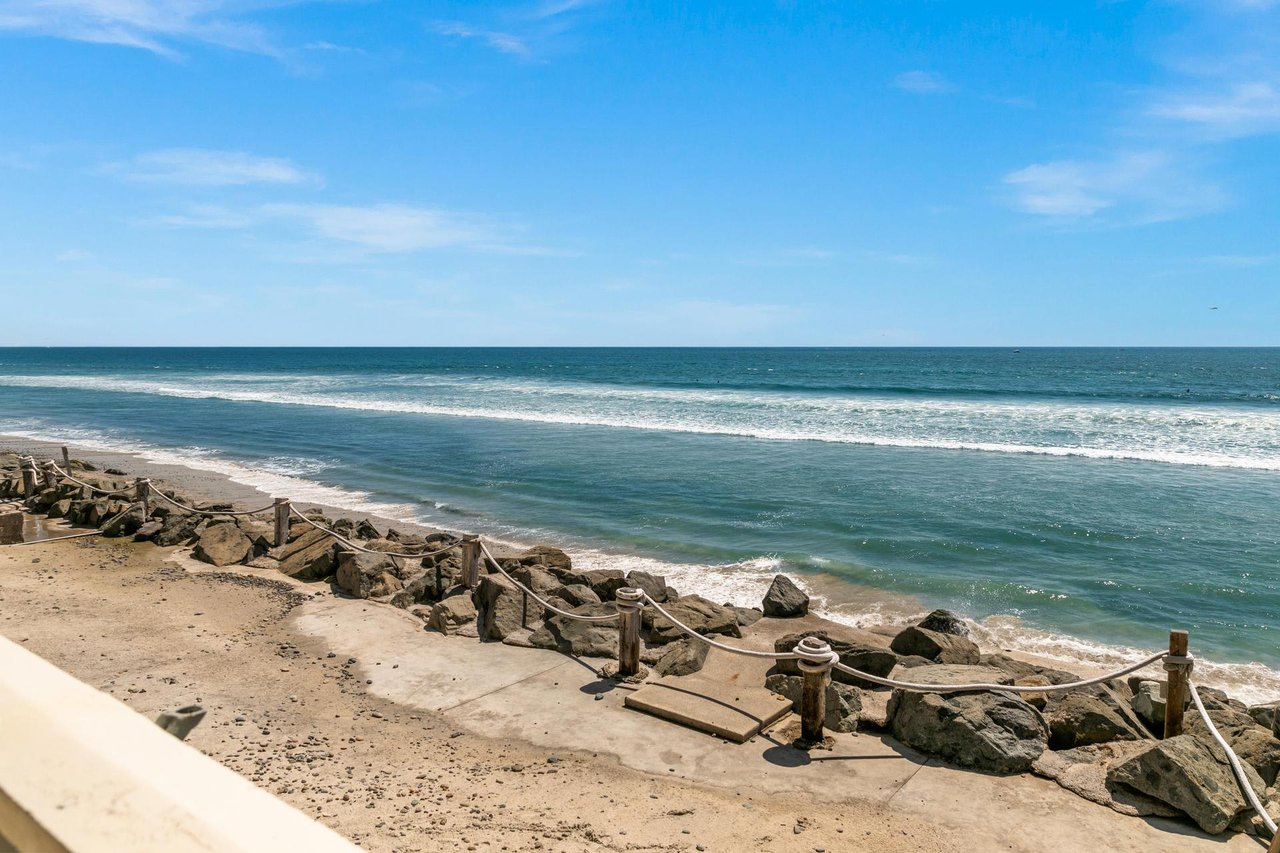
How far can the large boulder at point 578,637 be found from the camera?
8852 mm

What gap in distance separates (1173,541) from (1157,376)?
70.8 meters

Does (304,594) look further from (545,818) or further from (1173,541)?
(1173,541)

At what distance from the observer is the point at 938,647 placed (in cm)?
916

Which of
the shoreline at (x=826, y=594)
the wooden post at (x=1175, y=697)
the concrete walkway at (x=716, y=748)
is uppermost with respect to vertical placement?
the wooden post at (x=1175, y=697)

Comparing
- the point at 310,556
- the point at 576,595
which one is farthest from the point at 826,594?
the point at 310,556

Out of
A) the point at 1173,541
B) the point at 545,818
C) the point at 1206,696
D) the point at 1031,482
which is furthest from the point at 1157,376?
the point at 545,818

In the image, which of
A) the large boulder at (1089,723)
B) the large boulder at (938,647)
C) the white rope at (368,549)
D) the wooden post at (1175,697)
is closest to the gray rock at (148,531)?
the white rope at (368,549)

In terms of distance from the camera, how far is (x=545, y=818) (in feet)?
18.5

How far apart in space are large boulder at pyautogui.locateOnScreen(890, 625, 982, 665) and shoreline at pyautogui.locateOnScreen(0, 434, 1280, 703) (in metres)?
1.87

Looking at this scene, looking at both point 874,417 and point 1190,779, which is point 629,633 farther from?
point 874,417

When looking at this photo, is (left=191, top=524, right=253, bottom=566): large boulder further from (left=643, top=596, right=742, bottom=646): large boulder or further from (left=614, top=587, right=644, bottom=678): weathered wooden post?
(left=614, top=587, right=644, bottom=678): weathered wooden post

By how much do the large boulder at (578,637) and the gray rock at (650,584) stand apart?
1.90 m

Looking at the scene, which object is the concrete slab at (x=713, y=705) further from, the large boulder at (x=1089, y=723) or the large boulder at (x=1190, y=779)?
the large boulder at (x=1190, y=779)

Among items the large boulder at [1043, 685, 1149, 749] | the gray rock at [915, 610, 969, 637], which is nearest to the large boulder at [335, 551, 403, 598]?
the gray rock at [915, 610, 969, 637]
